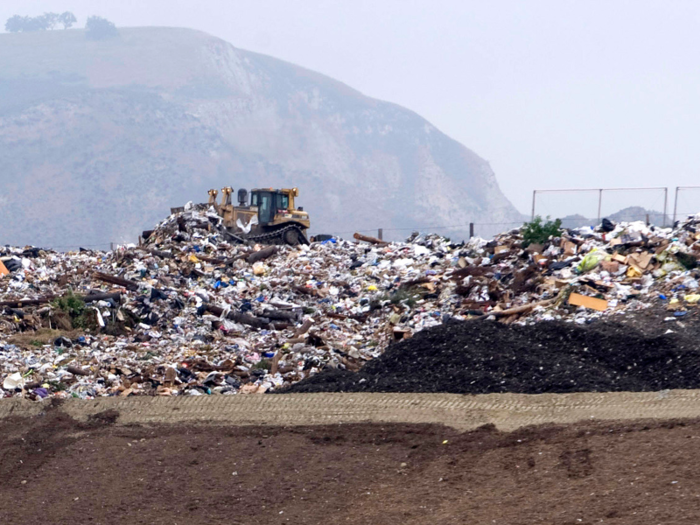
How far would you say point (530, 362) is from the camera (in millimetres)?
9375

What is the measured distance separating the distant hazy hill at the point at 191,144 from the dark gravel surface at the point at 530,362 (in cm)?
8623

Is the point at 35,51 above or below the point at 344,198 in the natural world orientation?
above

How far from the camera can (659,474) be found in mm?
5805

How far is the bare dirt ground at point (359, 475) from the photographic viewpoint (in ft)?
18.6

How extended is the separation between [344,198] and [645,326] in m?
109

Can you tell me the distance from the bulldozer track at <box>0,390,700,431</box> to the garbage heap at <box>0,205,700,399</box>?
107cm

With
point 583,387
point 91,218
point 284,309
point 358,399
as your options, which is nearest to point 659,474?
point 583,387

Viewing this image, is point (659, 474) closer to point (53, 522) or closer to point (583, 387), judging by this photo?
point (583, 387)

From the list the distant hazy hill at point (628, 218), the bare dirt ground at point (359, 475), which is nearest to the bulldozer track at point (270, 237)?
the distant hazy hill at point (628, 218)

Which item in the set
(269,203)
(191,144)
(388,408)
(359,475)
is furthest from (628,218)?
(191,144)

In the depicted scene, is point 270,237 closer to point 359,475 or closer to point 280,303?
point 280,303

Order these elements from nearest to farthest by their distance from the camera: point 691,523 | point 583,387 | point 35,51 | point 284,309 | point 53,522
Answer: point 691,523, point 53,522, point 583,387, point 284,309, point 35,51

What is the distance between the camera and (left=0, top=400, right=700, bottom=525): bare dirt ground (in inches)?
223

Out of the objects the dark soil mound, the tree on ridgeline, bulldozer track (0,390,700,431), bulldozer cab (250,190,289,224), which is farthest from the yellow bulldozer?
the tree on ridgeline
